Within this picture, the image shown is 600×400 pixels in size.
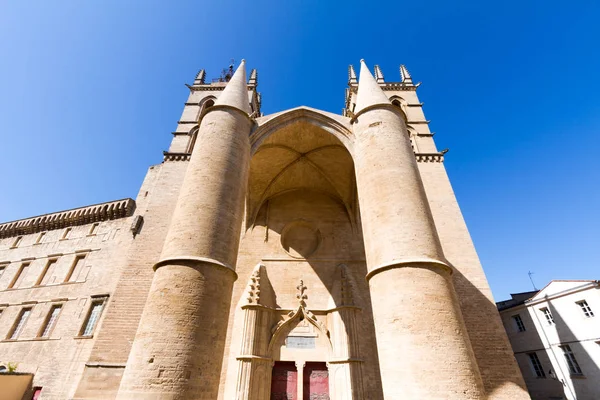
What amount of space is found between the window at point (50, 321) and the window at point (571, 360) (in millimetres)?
23098

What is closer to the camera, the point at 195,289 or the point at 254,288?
the point at 195,289

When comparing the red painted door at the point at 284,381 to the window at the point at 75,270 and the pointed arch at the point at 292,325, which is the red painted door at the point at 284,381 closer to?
the pointed arch at the point at 292,325

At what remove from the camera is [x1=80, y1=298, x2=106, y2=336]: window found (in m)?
11.0

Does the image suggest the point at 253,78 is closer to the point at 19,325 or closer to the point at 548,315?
the point at 19,325

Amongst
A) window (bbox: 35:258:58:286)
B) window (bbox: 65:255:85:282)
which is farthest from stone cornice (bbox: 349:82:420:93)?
window (bbox: 35:258:58:286)

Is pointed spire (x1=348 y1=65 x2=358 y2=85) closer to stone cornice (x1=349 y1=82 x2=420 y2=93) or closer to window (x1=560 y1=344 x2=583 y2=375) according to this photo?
stone cornice (x1=349 y1=82 x2=420 y2=93)

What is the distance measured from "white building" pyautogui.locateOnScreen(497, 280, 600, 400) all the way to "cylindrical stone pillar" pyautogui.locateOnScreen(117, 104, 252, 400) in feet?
52.7

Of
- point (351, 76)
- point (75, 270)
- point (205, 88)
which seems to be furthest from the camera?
point (351, 76)

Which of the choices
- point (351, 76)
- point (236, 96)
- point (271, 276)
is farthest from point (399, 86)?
point (271, 276)

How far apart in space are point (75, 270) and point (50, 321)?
90.2 inches

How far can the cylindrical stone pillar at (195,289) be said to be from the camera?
15.4 feet

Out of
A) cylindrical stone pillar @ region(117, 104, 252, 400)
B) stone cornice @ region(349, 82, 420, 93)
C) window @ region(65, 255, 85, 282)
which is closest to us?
cylindrical stone pillar @ region(117, 104, 252, 400)

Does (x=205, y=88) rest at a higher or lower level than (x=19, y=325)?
higher

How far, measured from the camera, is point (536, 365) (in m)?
15.2
